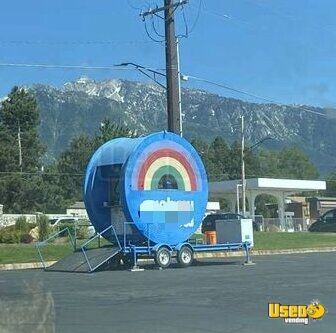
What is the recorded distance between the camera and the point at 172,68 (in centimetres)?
3017

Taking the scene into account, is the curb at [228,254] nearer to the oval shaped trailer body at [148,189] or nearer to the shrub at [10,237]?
the oval shaped trailer body at [148,189]

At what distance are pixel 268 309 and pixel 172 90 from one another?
63.0 feet

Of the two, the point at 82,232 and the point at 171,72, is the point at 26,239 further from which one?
the point at 171,72

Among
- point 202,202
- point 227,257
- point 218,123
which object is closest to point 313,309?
point 202,202

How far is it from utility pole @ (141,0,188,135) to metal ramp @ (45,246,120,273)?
8.19 meters

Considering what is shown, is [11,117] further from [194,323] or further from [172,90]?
[194,323]

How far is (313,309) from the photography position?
971cm

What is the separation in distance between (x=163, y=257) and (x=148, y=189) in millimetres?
2272

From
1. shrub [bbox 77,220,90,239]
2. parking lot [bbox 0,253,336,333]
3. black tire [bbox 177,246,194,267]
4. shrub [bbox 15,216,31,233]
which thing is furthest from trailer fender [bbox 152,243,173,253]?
shrub [bbox 77,220,90,239]

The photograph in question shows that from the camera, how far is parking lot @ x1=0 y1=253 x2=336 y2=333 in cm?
952

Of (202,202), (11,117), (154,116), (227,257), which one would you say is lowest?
(227,257)

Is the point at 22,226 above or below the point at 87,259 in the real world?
above
